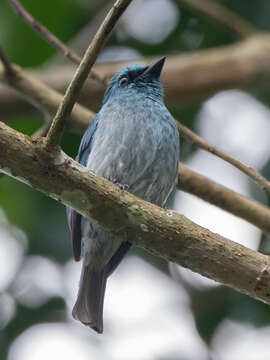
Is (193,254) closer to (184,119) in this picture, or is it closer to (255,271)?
(255,271)

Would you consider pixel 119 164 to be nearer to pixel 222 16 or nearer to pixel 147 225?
pixel 147 225

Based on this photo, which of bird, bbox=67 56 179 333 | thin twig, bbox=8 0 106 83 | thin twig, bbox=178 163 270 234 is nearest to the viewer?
bird, bbox=67 56 179 333

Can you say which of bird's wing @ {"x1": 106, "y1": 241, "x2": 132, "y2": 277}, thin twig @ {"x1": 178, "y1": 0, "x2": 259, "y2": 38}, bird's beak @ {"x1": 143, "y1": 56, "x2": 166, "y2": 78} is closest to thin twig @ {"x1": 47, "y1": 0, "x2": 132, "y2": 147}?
bird's wing @ {"x1": 106, "y1": 241, "x2": 132, "y2": 277}

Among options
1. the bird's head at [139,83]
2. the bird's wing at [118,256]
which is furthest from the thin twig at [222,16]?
the bird's wing at [118,256]

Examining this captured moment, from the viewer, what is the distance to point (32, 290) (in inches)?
211

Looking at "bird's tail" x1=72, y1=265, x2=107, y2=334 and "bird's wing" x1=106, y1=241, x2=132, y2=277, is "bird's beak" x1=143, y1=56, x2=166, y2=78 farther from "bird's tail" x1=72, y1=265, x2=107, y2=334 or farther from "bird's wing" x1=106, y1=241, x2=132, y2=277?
"bird's tail" x1=72, y1=265, x2=107, y2=334

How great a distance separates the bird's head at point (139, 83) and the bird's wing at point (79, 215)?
0.34 m

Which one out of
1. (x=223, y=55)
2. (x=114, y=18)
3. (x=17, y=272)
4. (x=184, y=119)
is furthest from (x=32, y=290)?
(x=114, y=18)

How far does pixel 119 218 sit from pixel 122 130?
3.67ft

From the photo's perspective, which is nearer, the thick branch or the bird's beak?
the thick branch

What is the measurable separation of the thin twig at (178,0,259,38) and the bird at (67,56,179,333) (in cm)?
143

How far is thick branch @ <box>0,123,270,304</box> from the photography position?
3.01 m

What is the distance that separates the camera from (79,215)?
4086 mm

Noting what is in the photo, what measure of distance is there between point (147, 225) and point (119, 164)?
3.16 feet
